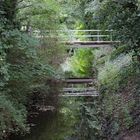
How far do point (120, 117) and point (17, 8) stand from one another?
559 centimetres

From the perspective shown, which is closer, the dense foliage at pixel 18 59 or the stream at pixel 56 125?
the dense foliage at pixel 18 59

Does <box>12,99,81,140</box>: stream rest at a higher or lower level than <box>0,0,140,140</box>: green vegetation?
lower

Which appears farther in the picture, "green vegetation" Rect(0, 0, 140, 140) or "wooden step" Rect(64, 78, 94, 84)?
"wooden step" Rect(64, 78, 94, 84)

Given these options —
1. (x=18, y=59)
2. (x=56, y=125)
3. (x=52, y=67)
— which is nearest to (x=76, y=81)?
(x=56, y=125)

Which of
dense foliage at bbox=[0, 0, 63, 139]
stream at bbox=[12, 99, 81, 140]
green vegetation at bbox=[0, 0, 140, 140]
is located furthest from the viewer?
stream at bbox=[12, 99, 81, 140]

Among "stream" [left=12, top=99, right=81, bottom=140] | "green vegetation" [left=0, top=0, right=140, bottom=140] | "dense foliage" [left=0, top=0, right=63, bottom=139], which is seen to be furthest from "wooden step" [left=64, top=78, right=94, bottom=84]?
"dense foliage" [left=0, top=0, right=63, bottom=139]

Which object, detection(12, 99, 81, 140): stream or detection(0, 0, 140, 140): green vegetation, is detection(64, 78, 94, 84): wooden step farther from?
detection(12, 99, 81, 140): stream

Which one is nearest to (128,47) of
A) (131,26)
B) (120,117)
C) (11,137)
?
(131,26)

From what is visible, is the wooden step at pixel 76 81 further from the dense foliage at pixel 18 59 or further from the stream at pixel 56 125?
the dense foliage at pixel 18 59

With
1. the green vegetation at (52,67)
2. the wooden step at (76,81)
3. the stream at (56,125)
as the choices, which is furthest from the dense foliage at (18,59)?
the wooden step at (76,81)

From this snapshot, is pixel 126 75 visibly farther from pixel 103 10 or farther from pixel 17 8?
pixel 17 8

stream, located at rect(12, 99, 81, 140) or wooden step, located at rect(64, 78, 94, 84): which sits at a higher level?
wooden step, located at rect(64, 78, 94, 84)

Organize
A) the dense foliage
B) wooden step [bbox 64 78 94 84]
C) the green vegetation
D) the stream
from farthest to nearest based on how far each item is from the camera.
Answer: wooden step [bbox 64 78 94 84]
the stream
the dense foliage
the green vegetation

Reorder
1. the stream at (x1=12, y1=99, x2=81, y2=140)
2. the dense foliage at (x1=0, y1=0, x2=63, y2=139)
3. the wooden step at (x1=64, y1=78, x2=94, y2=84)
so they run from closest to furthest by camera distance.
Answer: the dense foliage at (x1=0, y1=0, x2=63, y2=139), the stream at (x1=12, y1=99, x2=81, y2=140), the wooden step at (x1=64, y1=78, x2=94, y2=84)
